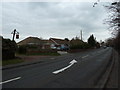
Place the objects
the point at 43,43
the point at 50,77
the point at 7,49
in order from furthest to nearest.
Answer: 1. the point at 43,43
2. the point at 7,49
3. the point at 50,77

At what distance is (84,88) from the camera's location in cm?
683

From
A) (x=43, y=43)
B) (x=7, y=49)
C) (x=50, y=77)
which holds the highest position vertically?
(x=43, y=43)

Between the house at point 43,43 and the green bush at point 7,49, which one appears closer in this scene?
the green bush at point 7,49

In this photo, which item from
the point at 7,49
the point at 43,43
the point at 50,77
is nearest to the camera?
the point at 50,77

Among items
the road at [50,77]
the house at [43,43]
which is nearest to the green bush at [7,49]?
the road at [50,77]

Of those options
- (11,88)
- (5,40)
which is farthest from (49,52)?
(11,88)

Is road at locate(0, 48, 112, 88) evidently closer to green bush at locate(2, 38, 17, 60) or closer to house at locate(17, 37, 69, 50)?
green bush at locate(2, 38, 17, 60)

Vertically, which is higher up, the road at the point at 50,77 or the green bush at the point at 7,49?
the green bush at the point at 7,49

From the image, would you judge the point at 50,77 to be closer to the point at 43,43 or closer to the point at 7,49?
the point at 7,49

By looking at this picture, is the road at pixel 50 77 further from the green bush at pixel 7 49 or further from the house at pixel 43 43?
the house at pixel 43 43

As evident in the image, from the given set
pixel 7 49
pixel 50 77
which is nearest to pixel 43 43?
pixel 7 49

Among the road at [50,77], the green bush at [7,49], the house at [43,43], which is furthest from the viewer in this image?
the house at [43,43]

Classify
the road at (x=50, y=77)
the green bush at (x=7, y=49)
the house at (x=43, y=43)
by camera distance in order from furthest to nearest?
the house at (x=43, y=43)
the green bush at (x=7, y=49)
the road at (x=50, y=77)

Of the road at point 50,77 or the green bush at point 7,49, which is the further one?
the green bush at point 7,49
